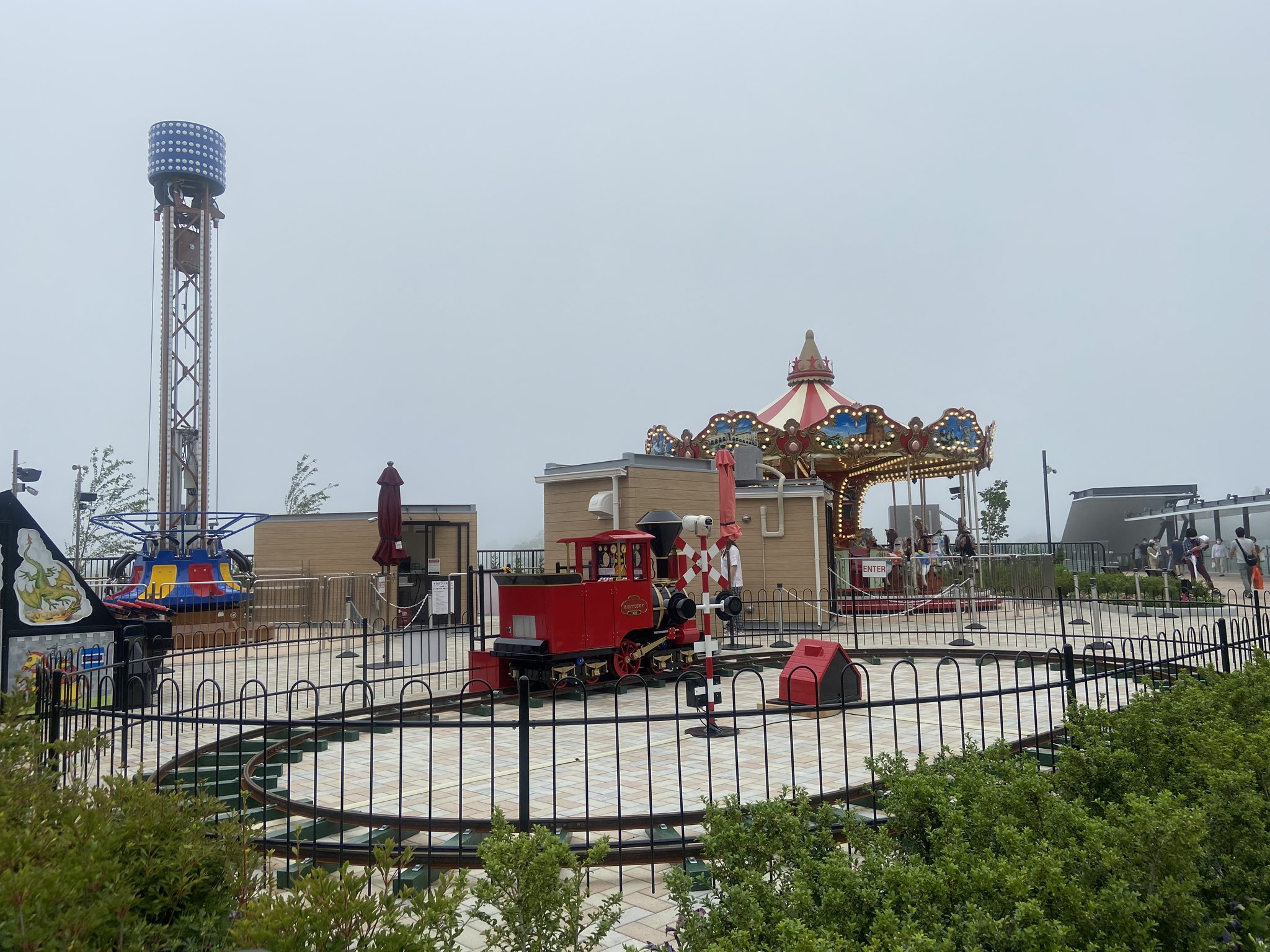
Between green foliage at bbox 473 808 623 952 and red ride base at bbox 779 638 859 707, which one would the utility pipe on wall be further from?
green foliage at bbox 473 808 623 952

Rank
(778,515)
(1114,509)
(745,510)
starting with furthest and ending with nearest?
1. (1114,509)
2. (745,510)
3. (778,515)

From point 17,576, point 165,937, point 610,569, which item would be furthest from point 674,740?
point 17,576

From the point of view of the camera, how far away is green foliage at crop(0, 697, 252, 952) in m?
2.29

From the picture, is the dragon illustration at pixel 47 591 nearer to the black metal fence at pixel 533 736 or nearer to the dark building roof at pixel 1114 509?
the black metal fence at pixel 533 736

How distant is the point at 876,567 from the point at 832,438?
4715 mm

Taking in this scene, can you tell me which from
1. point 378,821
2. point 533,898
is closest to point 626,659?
point 378,821

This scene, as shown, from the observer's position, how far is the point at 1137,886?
3164 millimetres

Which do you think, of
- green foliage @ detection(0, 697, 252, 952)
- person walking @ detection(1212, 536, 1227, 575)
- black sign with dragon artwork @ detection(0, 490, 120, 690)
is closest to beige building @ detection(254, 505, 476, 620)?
black sign with dragon artwork @ detection(0, 490, 120, 690)

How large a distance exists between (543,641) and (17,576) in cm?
586

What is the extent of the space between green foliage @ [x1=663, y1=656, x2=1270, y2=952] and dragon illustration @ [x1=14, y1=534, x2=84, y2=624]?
27.9ft

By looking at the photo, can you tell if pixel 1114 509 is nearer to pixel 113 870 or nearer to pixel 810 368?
pixel 810 368

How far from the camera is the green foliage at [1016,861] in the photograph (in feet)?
9.41

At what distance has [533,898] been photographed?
3115 millimetres

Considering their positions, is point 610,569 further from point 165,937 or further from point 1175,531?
point 1175,531
